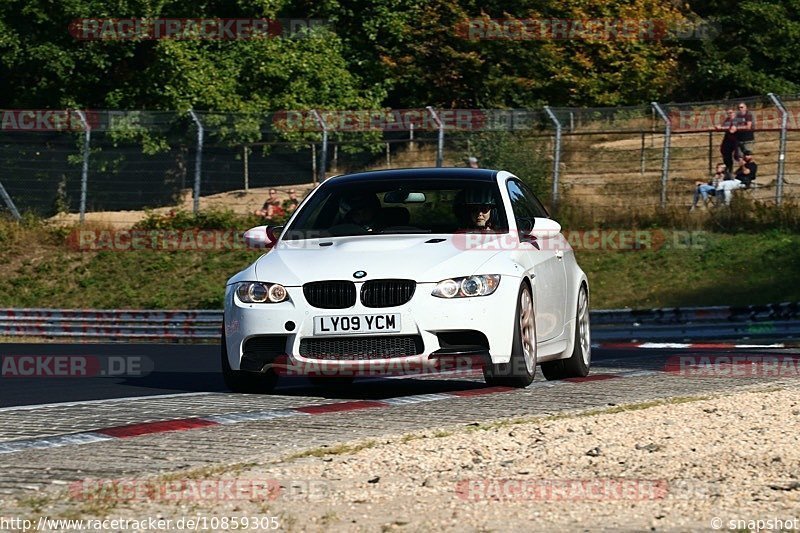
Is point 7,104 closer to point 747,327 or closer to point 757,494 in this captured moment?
point 747,327

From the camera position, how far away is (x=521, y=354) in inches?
406

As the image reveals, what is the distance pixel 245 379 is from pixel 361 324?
115 cm

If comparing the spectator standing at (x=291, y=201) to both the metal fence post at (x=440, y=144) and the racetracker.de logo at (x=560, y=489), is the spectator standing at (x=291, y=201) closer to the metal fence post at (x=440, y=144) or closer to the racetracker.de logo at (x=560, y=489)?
the metal fence post at (x=440, y=144)

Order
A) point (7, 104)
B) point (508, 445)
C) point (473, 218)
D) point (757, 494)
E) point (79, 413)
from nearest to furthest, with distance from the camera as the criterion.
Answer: point (757, 494) → point (508, 445) → point (79, 413) → point (473, 218) → point (7, 104)

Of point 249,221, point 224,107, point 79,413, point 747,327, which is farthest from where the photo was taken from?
point 224,107

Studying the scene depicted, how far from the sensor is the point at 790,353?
17.0 metres

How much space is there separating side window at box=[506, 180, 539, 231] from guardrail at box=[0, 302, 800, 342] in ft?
34.0

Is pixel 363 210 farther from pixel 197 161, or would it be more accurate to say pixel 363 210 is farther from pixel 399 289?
pixel 197 161

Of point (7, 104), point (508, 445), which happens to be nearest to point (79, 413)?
point (508, 445)

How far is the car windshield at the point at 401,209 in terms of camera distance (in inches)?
434

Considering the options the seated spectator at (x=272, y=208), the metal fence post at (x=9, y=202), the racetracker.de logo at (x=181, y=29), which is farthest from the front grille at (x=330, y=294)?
the racetracker.de logo at (x=181, y=29)

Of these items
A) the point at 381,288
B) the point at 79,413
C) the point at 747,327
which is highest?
the point at 381,288

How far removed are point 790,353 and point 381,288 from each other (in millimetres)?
8357

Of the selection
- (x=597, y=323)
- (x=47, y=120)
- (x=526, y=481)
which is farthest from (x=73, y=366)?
(x=47, y=120)
